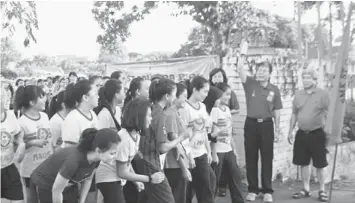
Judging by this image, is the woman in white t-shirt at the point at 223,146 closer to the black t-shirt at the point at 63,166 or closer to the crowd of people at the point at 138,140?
the crowd of people at the point at 138,140

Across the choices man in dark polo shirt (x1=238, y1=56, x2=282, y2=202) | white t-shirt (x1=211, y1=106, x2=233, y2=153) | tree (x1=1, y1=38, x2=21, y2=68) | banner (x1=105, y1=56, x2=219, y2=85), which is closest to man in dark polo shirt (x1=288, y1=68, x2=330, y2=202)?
man in dark polo shirt (x1=238, y1=56, x2=282, y2=202)

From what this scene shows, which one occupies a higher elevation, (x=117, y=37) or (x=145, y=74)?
(x=117, y=37)

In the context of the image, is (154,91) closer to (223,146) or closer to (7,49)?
(223,146)

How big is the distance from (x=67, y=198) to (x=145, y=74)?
5697 millimetres

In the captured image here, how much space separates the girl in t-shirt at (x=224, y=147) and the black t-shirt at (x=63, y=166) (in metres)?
2.08

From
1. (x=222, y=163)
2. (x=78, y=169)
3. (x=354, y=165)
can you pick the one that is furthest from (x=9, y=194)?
(x=354, y=165)

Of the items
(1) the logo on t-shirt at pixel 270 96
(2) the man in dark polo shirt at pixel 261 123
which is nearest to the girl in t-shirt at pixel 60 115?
(2) the man in dark polo shirt at pixel 261 123

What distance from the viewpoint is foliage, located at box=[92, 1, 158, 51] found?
11125mm

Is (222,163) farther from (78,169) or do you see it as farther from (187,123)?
(78,169)

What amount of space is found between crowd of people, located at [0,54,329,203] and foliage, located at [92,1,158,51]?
19.9ft

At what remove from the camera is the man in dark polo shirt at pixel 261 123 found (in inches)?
211

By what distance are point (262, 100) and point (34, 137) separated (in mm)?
2778

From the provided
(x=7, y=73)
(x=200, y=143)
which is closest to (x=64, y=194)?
(x=200, y=143)

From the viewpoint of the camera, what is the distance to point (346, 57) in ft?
13.9
